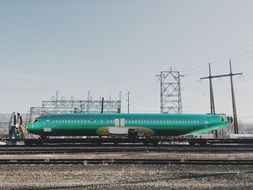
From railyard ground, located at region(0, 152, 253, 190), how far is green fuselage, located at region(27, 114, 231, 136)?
2343 cm

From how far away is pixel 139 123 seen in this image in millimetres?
39062

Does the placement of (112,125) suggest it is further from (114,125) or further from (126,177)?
(126,177)

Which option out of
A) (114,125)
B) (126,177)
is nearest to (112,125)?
(114,125)

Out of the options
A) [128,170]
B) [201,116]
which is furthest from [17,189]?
[201,116]

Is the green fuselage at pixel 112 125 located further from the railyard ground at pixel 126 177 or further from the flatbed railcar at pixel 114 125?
the railyard ground at pixel 126 177

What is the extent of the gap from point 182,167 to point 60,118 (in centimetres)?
2644

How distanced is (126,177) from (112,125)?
26305 mm

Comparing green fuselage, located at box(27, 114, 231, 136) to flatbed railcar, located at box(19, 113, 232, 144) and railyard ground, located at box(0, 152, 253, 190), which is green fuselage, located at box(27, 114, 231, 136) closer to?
flatbed railcar, located at box(19, 113, 232, 144)

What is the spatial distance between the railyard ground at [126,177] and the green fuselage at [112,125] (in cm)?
2343

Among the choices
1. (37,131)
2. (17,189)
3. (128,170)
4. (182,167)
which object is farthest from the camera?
(37,131)

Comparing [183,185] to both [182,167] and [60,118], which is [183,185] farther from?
[60,118]

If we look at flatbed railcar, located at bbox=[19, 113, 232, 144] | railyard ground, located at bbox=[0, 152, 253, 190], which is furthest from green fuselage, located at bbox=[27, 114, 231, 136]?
railyard ground, located at bbox=[0, 152, 253, 190]

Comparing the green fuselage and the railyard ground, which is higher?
the green fuselage

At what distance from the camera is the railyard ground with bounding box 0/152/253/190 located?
35.6ft
